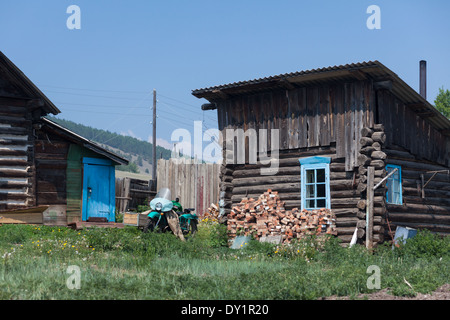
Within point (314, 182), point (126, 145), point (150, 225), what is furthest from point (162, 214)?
point (126, 145)

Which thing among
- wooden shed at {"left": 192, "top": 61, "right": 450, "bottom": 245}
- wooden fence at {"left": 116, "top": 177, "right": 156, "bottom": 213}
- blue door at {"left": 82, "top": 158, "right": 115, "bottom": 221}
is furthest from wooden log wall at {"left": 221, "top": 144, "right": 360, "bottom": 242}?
wooden fence at {"left": 116, "top": 177, "right": 156, "bottom": 213}

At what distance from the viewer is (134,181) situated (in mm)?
25719

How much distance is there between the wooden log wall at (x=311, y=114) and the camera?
16.1 meters

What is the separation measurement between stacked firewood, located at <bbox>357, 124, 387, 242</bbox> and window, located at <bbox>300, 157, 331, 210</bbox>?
3.97 feet

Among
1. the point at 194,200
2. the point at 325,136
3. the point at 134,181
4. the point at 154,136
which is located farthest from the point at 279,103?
the point at 154,136

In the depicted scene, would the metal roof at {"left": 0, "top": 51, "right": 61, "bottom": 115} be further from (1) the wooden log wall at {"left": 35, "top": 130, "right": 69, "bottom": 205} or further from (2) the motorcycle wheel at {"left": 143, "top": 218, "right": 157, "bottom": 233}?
(2) the motorcycle wheel at {"left": 143, "top": 218, "right": 157, "bottom": 233}

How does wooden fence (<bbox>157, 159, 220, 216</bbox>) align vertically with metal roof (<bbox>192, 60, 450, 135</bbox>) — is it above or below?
below

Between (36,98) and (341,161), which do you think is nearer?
(341,161)

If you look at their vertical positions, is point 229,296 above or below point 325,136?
below

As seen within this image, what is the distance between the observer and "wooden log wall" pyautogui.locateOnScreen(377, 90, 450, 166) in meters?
16.7

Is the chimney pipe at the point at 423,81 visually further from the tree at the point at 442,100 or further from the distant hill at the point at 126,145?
the distant hill at the point at 126,145

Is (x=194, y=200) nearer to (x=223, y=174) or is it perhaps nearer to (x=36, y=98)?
(x=223, y=174)

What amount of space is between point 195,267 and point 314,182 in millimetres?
6914
